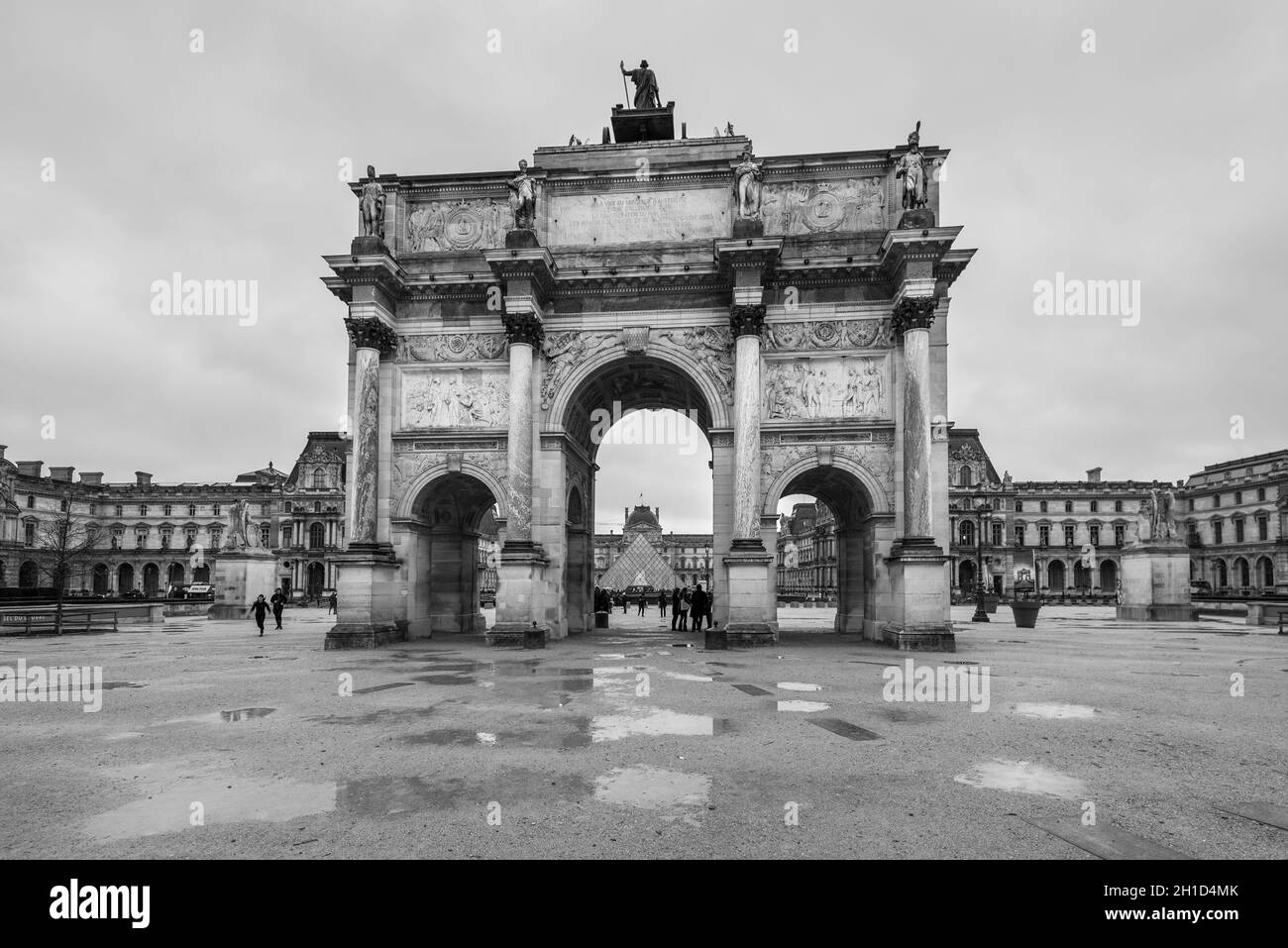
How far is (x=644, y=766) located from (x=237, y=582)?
37.0 meters

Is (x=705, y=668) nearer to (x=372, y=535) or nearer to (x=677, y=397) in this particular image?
(x=372, y=535)

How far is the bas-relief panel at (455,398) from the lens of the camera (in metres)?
23.2

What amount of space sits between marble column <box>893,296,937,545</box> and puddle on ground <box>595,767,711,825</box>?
50.4 ft

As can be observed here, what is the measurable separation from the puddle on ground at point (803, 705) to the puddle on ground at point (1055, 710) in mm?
2605

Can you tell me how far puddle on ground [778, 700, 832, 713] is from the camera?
10398mm

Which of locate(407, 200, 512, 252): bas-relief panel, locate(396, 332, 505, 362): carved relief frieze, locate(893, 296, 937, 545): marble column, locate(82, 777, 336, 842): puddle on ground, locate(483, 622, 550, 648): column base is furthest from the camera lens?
locate(407, 200, 512, 252): bas-relief panel

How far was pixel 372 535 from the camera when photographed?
2191 cm

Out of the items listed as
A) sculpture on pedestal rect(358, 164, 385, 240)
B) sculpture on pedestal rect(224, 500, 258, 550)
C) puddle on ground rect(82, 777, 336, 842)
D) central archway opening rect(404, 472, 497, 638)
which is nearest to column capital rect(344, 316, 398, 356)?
sculpture on pedestal rect(358, 164, 385, 240)

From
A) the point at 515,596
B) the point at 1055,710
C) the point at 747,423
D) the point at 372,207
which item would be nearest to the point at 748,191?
the point at 747,423

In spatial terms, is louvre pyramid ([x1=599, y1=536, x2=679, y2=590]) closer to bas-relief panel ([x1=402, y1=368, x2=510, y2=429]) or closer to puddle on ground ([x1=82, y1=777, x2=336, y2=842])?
bas-relief panel ([x1=402, y1=368, x2=510, y2=429])

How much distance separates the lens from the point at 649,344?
75.1ft

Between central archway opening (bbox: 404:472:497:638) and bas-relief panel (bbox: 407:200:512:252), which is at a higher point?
bas-relief panel (bbox: 407:200:512:252)

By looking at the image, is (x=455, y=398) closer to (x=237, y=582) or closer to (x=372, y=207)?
(x=372, y=207)
